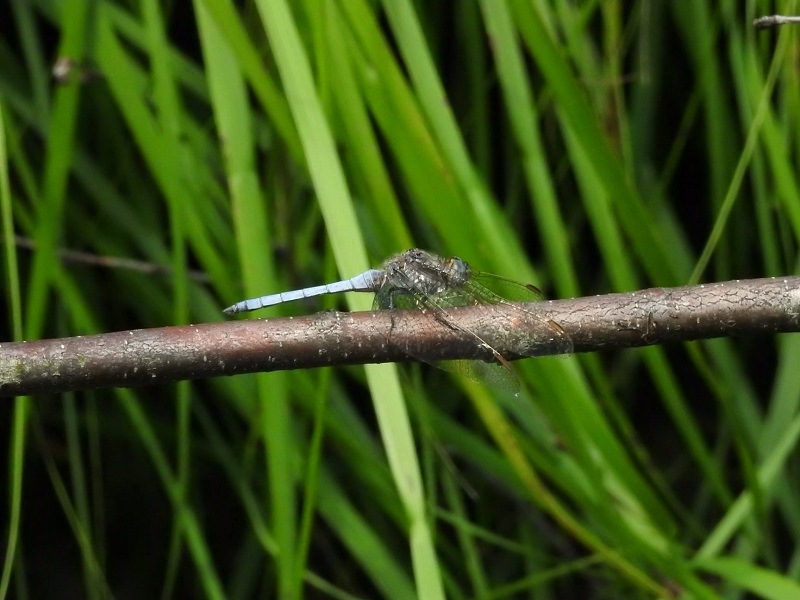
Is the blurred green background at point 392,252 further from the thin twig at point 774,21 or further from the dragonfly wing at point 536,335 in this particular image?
the thin twig at point 774,21

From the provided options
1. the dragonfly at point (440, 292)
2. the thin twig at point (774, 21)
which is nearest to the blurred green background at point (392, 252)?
the dragonfly at point (440, 292)

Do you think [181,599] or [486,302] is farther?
[181,599]

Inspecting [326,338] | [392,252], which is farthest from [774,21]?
[392,252]

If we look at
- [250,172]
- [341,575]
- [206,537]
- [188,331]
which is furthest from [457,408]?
[188,331]

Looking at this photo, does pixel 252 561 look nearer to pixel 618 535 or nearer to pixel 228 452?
pixel 228 452

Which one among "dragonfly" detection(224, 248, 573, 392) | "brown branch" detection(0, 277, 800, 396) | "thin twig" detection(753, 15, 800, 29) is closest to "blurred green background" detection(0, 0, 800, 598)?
"dragonfly" detection(224, 248, 573, 392)

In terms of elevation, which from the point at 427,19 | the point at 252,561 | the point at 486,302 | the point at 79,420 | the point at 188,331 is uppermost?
the point at 427,19

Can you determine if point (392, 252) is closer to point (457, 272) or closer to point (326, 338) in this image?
point (457, 272)
